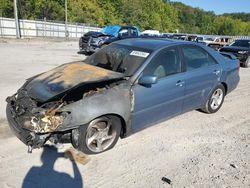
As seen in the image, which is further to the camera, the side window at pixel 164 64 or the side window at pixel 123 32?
the side window at pixel 123 32

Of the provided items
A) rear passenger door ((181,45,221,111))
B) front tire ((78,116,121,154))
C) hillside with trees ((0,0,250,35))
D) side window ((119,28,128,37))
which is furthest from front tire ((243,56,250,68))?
hillside with trees ((0,0,250,35))

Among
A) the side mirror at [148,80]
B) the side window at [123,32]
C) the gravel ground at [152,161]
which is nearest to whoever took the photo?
the gravel ground at [152,161]

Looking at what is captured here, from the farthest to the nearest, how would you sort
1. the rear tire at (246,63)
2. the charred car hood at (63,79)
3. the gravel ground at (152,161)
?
1. the rear tire at (246,63)
2. the charred car hood at (63,79)
3. the gravel ground at (152,161)

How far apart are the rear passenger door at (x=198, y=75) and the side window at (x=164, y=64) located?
0.24 metres

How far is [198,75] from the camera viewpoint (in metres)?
5.17

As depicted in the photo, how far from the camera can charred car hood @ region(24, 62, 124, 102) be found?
3932mm

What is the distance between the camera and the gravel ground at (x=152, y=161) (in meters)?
3.38

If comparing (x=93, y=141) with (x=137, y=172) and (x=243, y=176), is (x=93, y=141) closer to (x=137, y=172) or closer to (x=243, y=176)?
(x=137, y=172)

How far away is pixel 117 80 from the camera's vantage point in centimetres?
415

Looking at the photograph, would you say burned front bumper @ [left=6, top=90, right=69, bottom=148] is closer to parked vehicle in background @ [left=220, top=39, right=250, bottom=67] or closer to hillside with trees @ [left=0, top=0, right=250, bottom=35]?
parked vehicle in background @ [left=220, top=39, right=250, bottom=67]

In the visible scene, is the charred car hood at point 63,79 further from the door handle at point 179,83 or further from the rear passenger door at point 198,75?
the rear passenger door at point 198,75

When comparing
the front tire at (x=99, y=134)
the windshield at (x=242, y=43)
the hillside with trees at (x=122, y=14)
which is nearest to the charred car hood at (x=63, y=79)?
the front tire at (x=99, y=134)

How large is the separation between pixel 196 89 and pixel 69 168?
2856 millimetres

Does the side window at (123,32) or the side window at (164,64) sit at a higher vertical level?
the side window at (164,64)
